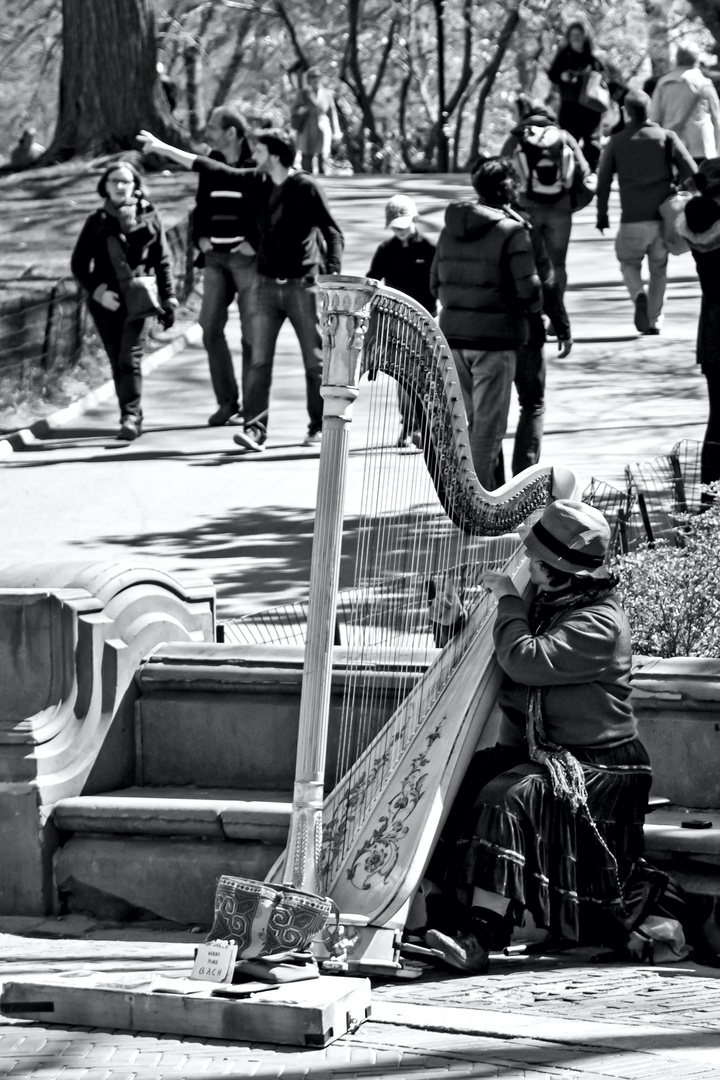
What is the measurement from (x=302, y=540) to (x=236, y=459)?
6.90 ft

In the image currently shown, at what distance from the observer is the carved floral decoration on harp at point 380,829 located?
4.82 metres

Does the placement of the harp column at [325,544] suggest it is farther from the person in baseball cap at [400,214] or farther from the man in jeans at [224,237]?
the man in jeans at [224,237]

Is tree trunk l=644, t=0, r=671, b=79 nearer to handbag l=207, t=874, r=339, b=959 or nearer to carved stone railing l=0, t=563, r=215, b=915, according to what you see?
carved stone railing l=0, t=563, r=215, b=915

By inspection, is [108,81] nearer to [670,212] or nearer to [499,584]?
[670,212]

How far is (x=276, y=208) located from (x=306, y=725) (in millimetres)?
6648

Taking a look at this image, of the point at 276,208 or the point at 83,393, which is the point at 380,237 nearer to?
the point at 83,393

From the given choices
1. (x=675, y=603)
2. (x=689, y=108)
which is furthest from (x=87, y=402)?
(x=675, y=603)

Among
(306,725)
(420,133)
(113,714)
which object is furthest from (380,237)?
(420,133)

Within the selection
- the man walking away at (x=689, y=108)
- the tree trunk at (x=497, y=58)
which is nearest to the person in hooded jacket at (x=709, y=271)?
the man walking away at (x=689, y=108)

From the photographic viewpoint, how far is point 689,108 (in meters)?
15.9

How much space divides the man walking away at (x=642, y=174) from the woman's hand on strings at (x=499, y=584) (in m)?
8.82

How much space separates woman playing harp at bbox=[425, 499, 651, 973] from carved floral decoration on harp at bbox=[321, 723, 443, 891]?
0.15 metres

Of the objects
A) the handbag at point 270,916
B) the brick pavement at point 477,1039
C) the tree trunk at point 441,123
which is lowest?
the brick pavement at point 477,1039

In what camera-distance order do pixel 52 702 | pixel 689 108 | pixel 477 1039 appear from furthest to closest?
1. pixel 689 108
2. pixel 52 702
3. pixel 477 1039
